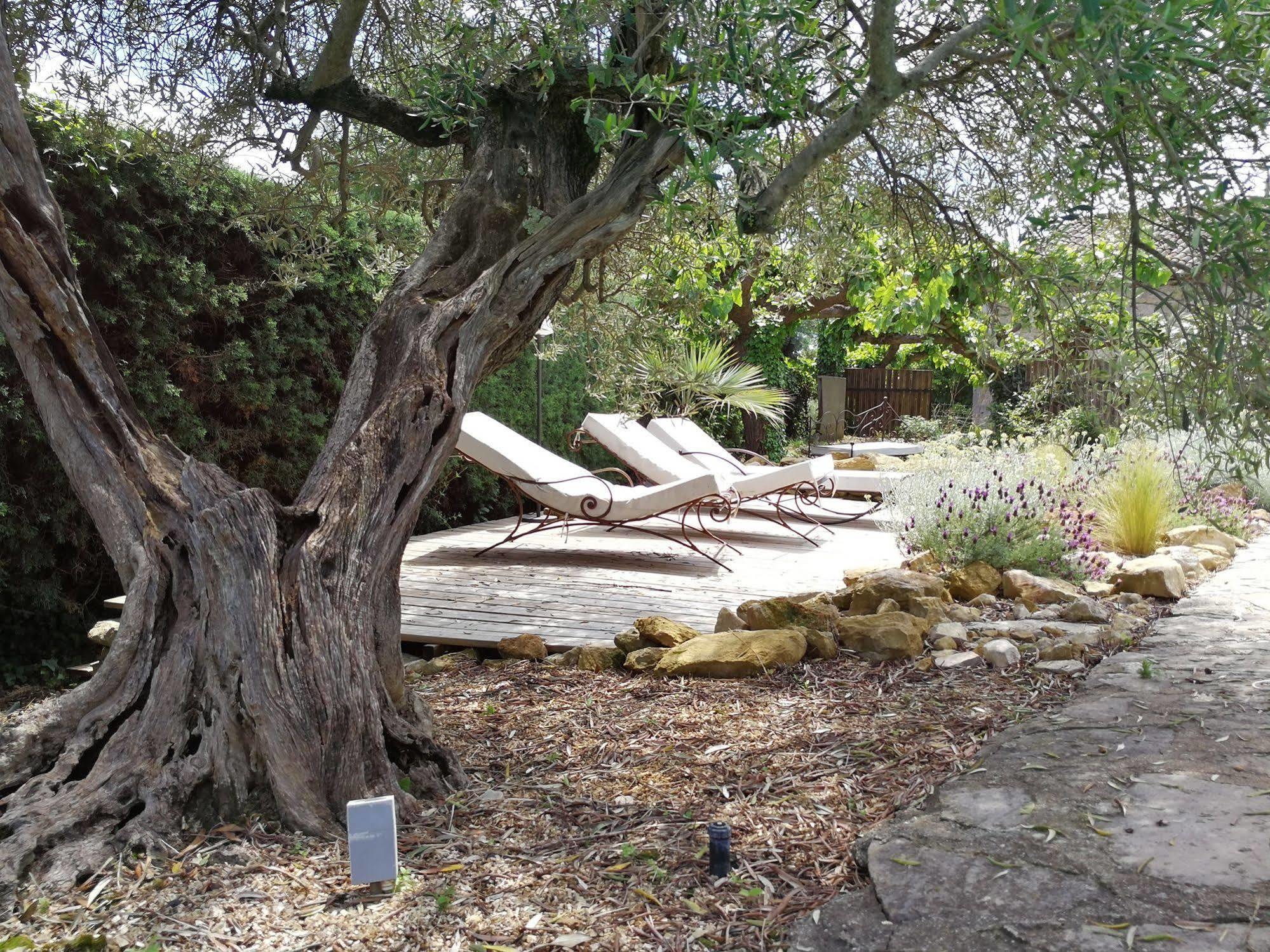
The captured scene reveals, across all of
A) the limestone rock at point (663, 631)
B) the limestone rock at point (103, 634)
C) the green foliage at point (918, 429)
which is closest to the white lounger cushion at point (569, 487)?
the limestone rock at point (663, 631)

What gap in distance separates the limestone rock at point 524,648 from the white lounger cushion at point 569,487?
92.8 inches

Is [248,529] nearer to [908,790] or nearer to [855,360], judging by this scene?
[908,790]

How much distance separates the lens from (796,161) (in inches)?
118

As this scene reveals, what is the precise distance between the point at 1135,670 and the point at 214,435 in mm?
5575

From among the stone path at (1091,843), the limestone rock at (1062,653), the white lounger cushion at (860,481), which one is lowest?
the stone path at (1091,843)

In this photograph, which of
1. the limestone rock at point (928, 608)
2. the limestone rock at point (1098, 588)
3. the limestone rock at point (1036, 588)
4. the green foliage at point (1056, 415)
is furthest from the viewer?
the limestone rock at point (1098, 588)

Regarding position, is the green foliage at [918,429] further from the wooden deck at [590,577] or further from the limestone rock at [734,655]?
the limestone rock at [734,655]

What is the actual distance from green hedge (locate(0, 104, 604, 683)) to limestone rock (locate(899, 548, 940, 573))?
3.82m

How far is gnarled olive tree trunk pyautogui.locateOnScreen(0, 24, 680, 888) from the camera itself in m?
2.55

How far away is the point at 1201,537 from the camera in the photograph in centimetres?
750

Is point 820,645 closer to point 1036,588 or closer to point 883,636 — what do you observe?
point 883,636

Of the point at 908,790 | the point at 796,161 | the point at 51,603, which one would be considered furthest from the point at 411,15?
the point at 908,790

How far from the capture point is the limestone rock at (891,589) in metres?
4.91

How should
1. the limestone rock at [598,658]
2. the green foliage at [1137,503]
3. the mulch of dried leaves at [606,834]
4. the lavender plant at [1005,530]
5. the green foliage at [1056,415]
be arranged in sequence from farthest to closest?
the green foliage at [1137,503] → the lavender plant at [1005,530] → the limestone rock at [598,658] → the green foliage at [1056,415] → the mulch of dried leaves at [606,834]
